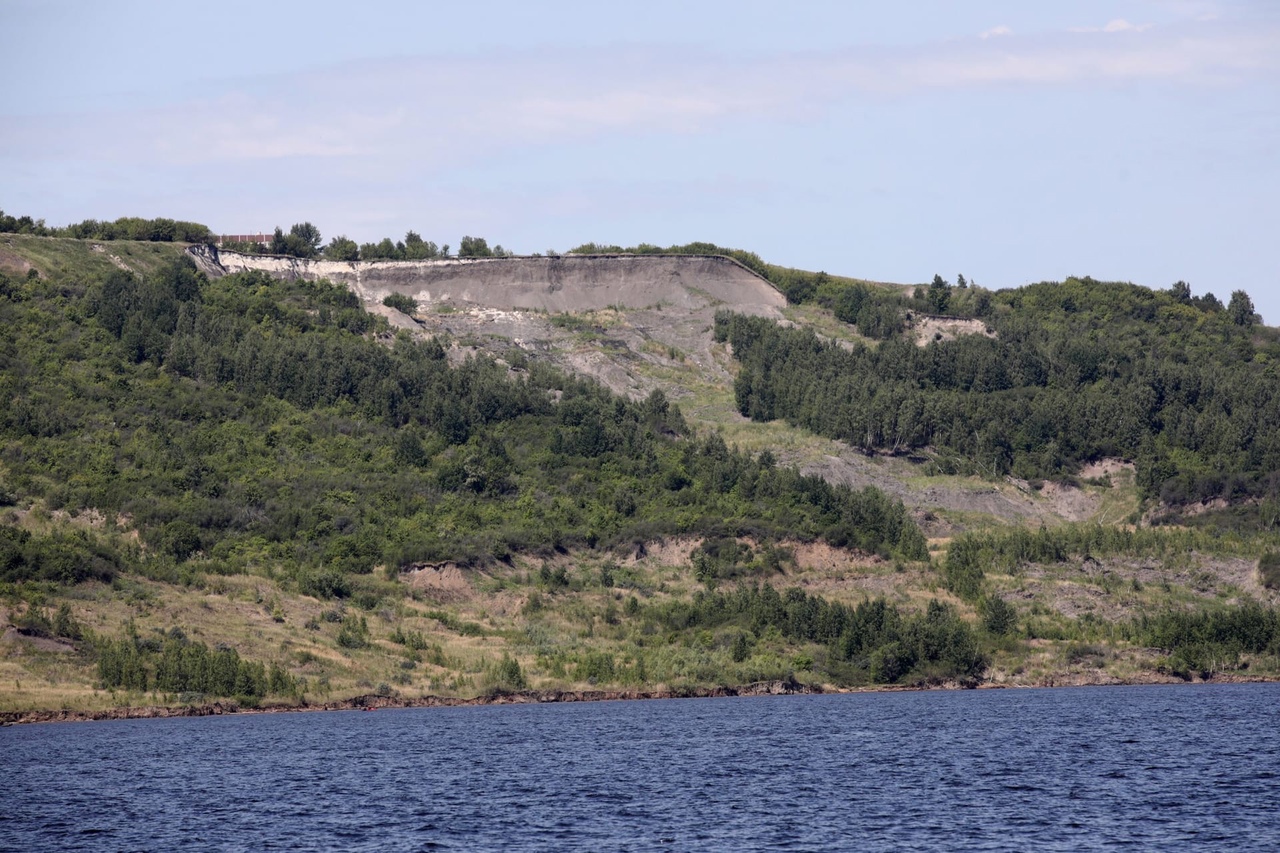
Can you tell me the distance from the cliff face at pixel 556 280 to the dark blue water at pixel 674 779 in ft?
284

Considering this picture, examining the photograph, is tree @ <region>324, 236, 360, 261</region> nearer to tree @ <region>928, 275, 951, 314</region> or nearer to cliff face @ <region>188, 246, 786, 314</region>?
Result: cliff face @ <region>188, 246, 786, 314</region>

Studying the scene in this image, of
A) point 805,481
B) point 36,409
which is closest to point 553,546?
point 805,481

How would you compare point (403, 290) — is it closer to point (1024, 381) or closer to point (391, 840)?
point (1024, 381)

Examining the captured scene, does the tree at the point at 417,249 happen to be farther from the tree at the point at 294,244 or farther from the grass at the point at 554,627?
the grass at the point at 554,627

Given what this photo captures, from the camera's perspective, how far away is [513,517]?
342 ft

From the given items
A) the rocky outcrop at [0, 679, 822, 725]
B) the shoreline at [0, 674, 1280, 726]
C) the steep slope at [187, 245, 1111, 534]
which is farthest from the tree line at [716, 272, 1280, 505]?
the rocky outcrop at [0, 679, 822, 725]

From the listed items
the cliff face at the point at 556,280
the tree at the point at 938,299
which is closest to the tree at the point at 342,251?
the cliff face at the point at 556,280

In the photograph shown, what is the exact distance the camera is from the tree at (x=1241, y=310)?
163250mm

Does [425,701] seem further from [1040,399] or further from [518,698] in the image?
[1040,399]

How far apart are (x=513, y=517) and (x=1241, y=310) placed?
9446 cm

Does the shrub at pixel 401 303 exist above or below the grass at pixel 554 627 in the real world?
above

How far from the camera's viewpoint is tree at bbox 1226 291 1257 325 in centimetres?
16325

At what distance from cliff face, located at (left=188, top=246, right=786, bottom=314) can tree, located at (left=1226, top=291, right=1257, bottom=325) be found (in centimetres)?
4645

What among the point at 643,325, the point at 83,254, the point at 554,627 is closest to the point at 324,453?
the point at 554,627
